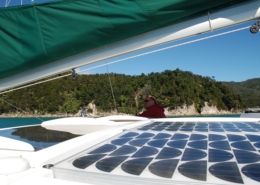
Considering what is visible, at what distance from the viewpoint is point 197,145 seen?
1.46m

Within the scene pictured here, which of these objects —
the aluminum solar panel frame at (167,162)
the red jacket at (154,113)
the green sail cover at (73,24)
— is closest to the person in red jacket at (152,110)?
the red jacket at (154,113)

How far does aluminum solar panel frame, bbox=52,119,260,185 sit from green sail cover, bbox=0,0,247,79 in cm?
98

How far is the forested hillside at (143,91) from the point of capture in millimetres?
50631

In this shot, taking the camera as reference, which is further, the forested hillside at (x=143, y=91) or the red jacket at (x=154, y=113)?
the forested hillside at (x=143, y=91)

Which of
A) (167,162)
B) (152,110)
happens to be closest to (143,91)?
(152,110)

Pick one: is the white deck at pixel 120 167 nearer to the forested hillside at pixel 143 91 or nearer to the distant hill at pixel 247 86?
the forested hillside at pixel 143 91

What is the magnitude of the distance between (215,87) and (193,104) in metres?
9.02

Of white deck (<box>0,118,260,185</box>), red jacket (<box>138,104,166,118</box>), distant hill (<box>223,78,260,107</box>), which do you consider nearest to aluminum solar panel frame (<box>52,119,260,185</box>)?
white deck (<box>0,118,260,185</box>)

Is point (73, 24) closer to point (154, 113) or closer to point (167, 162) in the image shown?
point (167, 162)

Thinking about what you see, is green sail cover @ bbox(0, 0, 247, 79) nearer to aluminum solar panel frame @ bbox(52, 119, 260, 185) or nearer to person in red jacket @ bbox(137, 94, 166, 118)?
aluminum solar panel frame @ bbox(52, 119, 260, 185)

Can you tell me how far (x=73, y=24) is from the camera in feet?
7.13

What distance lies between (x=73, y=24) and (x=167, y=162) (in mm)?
1538

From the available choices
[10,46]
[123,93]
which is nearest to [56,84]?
[123,93]

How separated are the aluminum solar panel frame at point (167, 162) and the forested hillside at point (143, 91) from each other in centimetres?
4481
